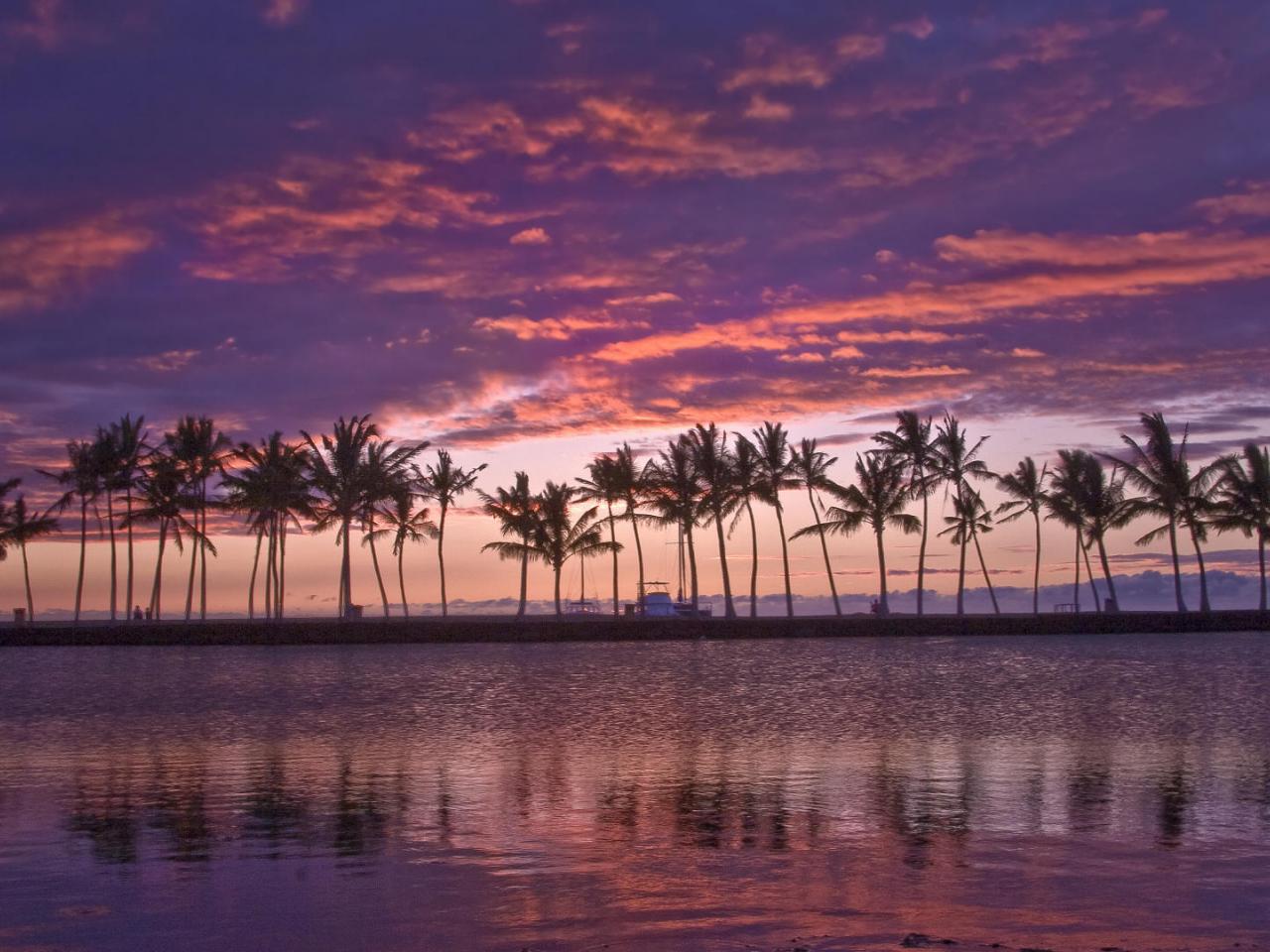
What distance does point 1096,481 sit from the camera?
3054 inches

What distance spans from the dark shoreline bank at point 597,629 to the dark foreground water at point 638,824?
3744 centimetres

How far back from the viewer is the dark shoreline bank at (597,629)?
66500mm

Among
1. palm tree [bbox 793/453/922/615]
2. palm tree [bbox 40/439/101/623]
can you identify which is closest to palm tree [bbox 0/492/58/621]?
palm tree [bbox 40/439/101/623]

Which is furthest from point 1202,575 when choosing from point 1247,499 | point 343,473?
point 343,473

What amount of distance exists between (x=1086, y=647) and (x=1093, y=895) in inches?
2040

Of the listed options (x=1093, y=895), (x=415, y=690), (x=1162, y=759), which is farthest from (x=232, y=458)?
(x=1093, y=895)

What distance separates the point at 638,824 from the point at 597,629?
56.9 meters

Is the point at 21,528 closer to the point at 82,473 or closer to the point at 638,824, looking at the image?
the point at 82,473

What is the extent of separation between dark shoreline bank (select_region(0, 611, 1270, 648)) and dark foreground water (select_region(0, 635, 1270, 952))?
37440mm

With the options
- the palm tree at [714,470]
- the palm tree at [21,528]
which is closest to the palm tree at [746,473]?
the palm tree at [714,470]

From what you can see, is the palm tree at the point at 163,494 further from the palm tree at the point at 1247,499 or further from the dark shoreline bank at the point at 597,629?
the palm tree at the point at 1247,499

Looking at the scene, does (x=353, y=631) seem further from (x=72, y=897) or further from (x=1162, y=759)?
(x=72, y=897)

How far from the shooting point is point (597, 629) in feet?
227

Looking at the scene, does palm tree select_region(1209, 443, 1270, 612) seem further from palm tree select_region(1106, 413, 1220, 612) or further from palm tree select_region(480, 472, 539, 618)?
palm tree select_region(480, 472, 539, 618)
